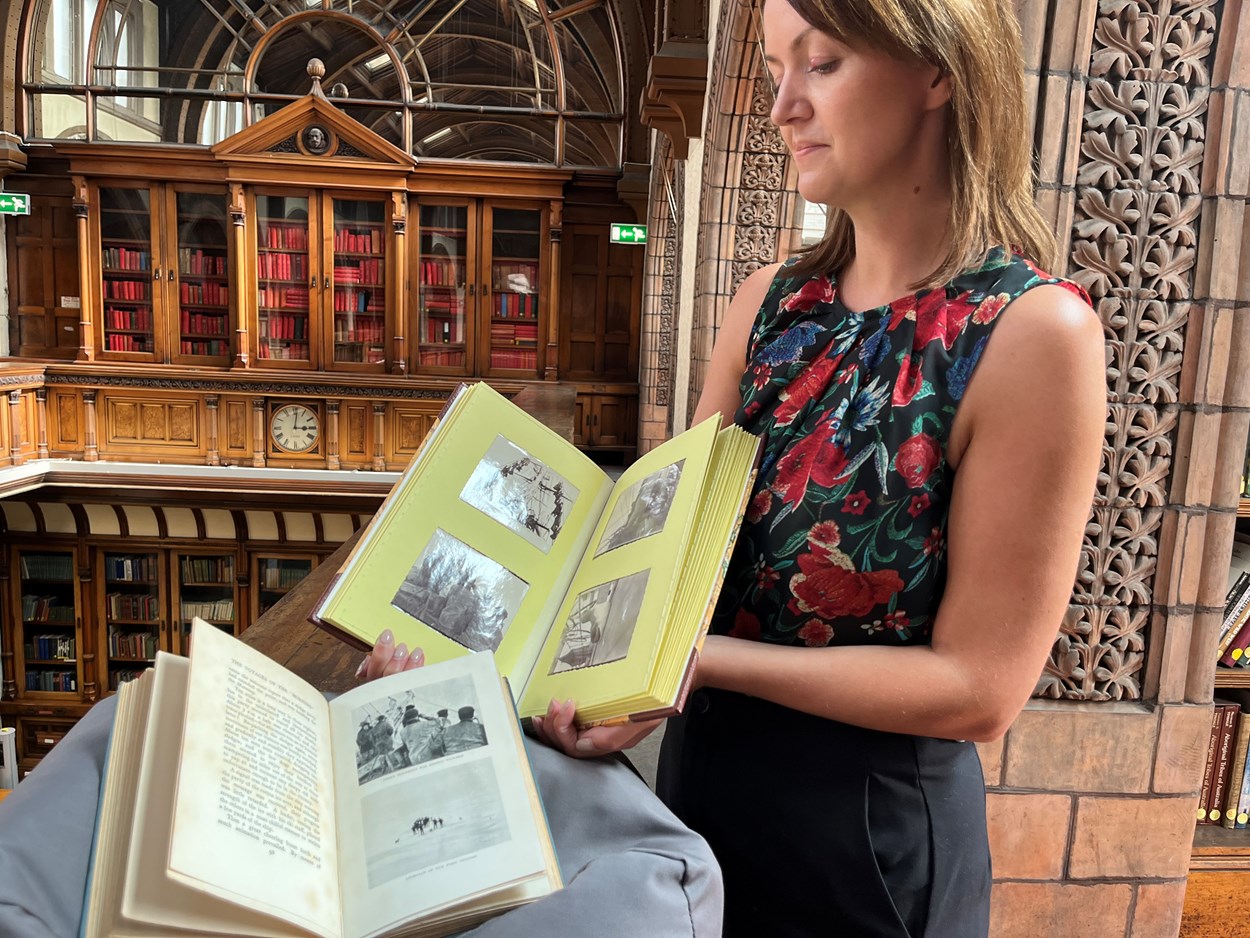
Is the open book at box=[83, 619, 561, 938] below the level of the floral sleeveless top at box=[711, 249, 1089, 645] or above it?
below

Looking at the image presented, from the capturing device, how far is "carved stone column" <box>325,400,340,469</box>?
8.88 m

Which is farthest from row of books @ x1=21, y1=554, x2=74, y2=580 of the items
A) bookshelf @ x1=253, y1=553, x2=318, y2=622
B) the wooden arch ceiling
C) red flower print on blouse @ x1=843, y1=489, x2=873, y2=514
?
red flower print on blouse @ x1=843, y1=489, x2=873, y2=514

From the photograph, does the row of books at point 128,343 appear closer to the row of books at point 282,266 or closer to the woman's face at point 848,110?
the row of books at point 282,266

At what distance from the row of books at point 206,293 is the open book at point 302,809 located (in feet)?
33.8

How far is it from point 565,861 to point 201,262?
34.8 feet

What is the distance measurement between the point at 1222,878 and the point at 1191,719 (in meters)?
0.57

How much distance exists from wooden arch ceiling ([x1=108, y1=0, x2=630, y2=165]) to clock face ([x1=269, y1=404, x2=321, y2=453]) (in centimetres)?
322

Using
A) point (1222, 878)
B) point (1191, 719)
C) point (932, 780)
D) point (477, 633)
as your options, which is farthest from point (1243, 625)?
point (477, 633)

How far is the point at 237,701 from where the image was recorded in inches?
23.6

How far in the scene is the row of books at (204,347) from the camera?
997cm

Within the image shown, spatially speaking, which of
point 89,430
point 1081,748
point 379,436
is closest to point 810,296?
point 1081,748

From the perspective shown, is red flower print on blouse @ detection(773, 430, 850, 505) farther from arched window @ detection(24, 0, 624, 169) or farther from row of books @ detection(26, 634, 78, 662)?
row of books @ detection(26, 634, 78, 662)

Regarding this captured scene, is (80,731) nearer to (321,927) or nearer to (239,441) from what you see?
(321,927)

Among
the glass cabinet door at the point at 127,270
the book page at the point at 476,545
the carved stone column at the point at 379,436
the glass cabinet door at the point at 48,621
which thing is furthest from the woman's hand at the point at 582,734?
the glass cabinet door at the point at 127,270
